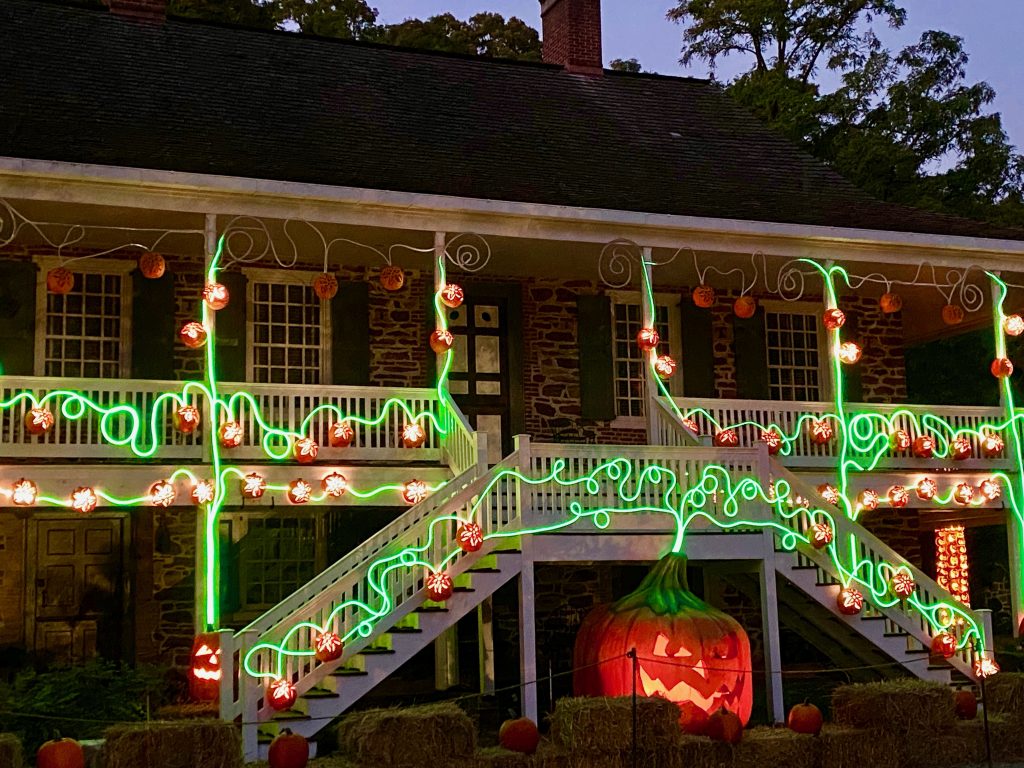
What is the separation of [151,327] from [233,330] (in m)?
0.90

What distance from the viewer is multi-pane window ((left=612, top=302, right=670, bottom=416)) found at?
18.3 metres

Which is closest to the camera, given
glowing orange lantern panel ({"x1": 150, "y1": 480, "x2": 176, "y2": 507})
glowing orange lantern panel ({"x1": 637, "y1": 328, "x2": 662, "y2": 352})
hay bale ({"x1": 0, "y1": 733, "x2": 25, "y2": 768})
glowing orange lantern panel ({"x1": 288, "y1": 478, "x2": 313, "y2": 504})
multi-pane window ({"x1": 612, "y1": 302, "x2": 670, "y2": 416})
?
hay bale ({"x1": 0, "y1": 733, "x2": 25, "y2": 768})

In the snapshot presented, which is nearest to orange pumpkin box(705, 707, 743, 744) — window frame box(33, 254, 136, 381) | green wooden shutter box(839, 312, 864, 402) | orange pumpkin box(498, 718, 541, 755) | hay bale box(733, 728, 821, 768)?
hay bale box(733, 728, 821, 768)

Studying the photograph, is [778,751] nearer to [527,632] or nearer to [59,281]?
[527,632]

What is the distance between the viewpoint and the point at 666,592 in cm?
1402

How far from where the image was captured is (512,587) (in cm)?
1792

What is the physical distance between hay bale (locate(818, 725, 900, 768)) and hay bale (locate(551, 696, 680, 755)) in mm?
Answer: 1603

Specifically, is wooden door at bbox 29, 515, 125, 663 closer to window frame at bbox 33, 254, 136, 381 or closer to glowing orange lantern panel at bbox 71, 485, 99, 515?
window frame at bbox 33, 254, 136, 381

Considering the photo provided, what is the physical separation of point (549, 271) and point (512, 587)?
154 inches

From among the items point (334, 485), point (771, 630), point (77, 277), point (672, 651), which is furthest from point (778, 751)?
point (77, 277)

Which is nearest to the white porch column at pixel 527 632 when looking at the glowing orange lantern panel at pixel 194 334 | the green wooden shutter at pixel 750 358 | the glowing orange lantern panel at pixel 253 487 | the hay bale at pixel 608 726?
the hay bale at pixel 608 726

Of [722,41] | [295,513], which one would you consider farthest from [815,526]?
[722,41]

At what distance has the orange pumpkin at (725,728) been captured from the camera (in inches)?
489

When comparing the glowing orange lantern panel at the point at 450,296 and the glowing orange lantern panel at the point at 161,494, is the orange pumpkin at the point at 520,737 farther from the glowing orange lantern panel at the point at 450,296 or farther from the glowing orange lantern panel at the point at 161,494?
the glowing orange lantern panel at the point at 450,296
